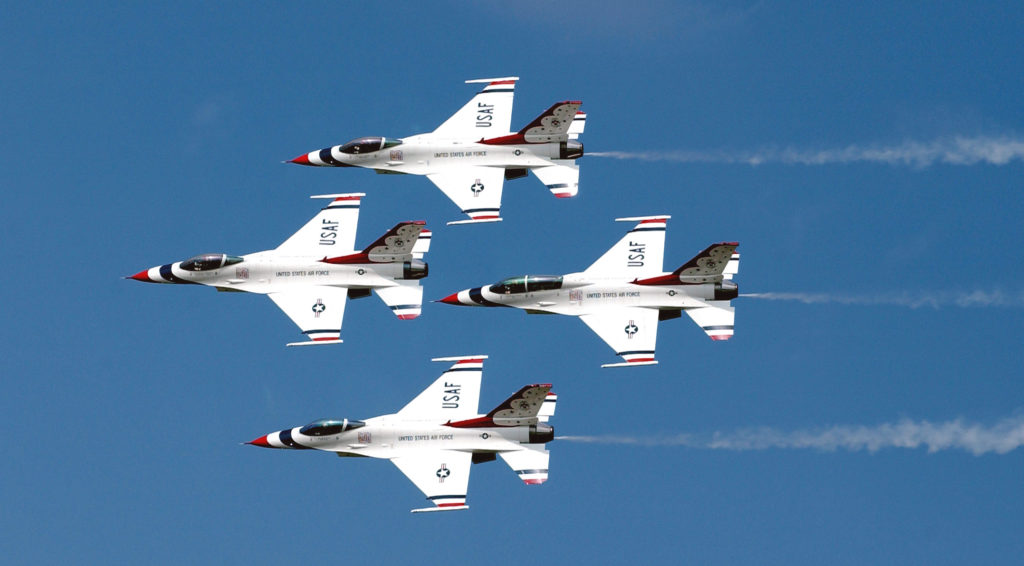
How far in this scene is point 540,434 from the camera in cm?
11369

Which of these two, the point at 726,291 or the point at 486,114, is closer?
the point at 726,291

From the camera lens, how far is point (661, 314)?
4624 inches

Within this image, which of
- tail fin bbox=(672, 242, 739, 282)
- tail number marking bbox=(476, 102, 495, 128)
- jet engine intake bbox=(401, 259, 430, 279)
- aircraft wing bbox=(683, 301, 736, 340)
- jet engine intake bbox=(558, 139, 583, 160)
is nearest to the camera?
tail fin bbox=(672, 242, 739, 282)

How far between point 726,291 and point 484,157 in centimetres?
1267

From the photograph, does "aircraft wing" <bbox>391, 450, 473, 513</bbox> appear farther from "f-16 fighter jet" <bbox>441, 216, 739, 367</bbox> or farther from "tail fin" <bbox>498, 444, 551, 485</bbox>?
"f-16 fighter jet" <bbox>441, 216, 739, 367</bbox>

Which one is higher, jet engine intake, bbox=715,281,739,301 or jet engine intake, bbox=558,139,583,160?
jet engine intake, bbox=558,139,583,160

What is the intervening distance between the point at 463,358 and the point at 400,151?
424 inches

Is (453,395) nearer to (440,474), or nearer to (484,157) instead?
(440,474)

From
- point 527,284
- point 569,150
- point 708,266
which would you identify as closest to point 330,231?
point 527,284

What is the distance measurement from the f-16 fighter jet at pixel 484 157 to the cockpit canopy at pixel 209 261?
7.40 metres

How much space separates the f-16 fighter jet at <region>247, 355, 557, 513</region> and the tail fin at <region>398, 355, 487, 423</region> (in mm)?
42

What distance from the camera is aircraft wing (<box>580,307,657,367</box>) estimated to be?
11606 centimetres

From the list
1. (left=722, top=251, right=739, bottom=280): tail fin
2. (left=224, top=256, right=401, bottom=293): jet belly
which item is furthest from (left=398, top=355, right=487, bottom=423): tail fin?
(left=722, top=251, right=739, bottom=280): tail fin

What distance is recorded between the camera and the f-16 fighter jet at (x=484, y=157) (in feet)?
394
